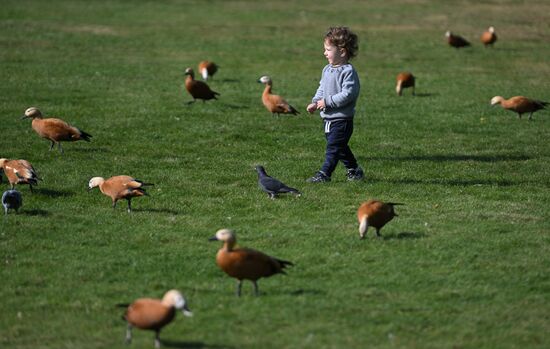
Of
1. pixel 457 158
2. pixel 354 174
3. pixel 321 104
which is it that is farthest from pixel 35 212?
pixel 457 158

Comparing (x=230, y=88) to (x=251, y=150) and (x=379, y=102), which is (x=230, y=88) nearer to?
(x=379, y=102)

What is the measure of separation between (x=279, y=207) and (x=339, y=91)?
2.21 meters

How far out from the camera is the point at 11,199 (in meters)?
11.6

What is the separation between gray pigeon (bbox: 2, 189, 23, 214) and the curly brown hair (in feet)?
16.5

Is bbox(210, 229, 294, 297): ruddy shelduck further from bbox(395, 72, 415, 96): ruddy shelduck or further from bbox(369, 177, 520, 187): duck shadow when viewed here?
bbox(395, 72, 415, 96): ruddy shelduck

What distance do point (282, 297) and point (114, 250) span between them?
2.56 metres

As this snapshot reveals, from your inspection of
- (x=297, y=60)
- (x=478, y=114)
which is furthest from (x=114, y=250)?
(x=297, y=60)

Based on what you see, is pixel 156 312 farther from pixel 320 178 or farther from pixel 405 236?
pixel 320 178

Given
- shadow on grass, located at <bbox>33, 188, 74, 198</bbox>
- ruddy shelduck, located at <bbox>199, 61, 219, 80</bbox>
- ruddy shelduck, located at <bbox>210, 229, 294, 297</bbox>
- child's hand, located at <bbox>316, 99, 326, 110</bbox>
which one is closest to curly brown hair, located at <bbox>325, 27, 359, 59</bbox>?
child's hand, located at <bbox>316, 99, 326, 110</bbox>

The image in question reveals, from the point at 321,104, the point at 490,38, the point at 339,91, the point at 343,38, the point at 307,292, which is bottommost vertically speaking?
the point at 307,292

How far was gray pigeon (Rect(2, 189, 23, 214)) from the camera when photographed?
11625 mm

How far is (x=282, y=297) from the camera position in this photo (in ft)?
29.5

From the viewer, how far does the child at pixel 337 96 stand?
1329cm

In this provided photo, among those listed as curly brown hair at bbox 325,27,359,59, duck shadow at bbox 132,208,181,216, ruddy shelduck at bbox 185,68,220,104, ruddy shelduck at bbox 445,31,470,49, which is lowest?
duck shadow at bbox 132,208,181,216
